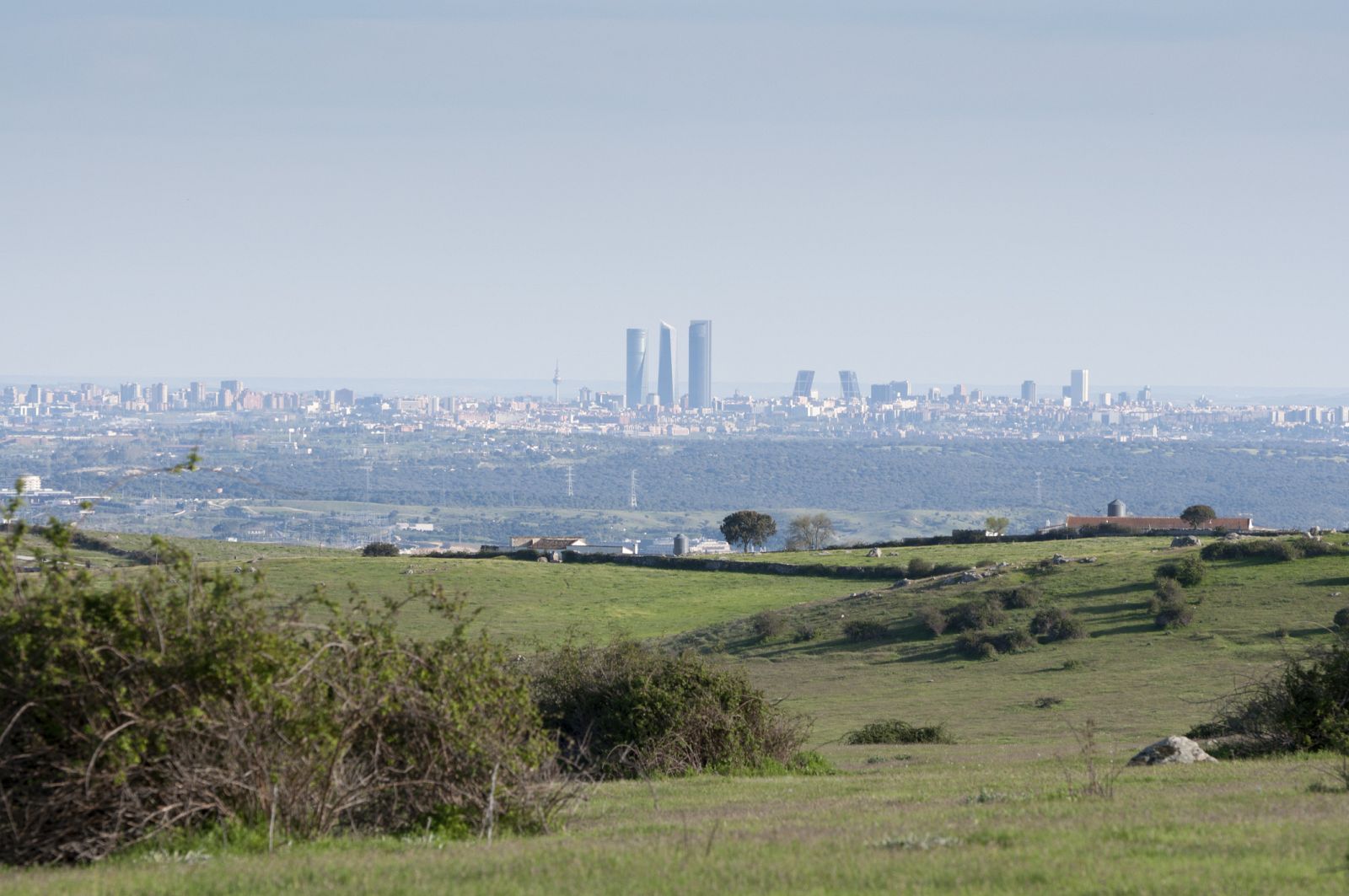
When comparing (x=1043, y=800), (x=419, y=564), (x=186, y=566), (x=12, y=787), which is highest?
(x=186, y=566)

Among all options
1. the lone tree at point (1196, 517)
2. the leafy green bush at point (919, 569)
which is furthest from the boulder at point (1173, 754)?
the lone tree at point (1196, 517)

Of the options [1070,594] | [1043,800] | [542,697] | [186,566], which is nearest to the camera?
[186,566]

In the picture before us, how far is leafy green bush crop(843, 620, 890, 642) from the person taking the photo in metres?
49.7

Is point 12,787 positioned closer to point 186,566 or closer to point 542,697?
point 186,566

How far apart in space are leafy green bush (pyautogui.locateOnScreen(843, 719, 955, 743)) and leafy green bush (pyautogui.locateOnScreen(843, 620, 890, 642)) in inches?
772

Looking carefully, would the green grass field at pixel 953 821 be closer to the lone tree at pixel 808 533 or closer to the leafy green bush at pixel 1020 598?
the leafy green bush at pixel 1020 598

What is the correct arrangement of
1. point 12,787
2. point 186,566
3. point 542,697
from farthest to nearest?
point 542,697 < point 186,566 < point 12,787

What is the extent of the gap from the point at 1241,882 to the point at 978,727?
80.1 feet

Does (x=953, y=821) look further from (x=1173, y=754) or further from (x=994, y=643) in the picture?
(x=994, y=643)

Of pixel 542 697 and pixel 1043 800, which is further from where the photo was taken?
pixel 542 697

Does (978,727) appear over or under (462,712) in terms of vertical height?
under

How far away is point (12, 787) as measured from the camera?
33.9ft

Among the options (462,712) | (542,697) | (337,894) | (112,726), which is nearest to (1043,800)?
(462,712)

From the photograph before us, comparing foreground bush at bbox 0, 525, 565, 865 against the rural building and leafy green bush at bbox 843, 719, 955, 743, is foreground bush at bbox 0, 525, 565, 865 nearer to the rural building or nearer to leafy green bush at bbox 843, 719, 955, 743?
leafy green bush at bbox 843, 719, 955, 743
